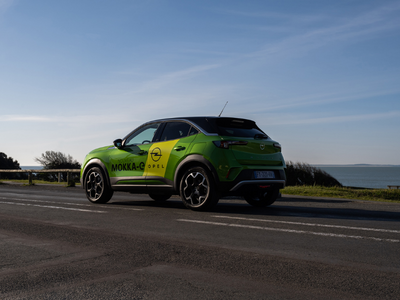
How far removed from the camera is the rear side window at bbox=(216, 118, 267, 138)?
8.10m

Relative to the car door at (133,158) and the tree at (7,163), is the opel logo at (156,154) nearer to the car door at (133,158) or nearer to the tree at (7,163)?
the car door at (133,158)

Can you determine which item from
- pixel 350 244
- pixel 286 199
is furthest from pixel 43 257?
pixel 286 199

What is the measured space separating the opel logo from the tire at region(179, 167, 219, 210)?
85 centimetres

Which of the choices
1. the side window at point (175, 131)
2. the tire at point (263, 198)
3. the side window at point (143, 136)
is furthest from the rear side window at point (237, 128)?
the side window at point (143, 136)

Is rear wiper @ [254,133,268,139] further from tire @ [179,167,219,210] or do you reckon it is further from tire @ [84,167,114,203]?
tire @ [84,167,114,203]

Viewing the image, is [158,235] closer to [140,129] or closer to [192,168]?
[192,168]

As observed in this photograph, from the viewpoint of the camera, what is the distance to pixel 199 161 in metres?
7.89

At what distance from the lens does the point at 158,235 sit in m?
5.63

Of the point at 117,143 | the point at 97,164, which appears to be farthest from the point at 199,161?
the point at 97,164

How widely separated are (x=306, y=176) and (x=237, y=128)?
1276 cm

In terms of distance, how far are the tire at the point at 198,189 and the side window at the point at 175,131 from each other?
87 cm

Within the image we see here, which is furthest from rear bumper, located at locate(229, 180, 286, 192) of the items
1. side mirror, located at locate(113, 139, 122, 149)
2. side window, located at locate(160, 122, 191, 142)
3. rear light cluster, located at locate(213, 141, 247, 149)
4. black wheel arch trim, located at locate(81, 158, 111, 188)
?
black wheel arch trim, located at locate(81, 158, 111, 188)

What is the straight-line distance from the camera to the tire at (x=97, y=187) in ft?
32.8

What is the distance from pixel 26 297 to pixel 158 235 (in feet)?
8.49
